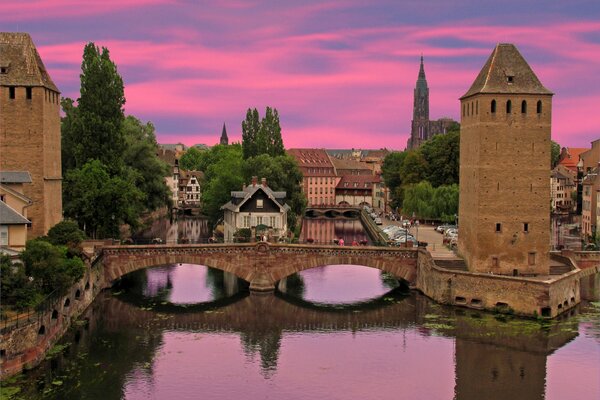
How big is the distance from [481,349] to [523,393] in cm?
700

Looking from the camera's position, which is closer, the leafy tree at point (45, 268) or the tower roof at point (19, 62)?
the leafy tree at point (45, 268)

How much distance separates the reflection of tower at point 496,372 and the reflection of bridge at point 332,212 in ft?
316

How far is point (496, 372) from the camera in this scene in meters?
41.5

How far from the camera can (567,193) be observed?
474 feet

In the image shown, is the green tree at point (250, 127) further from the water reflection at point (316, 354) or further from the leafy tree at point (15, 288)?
the leafy tree at point (15, 288)

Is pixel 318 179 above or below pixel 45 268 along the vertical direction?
above

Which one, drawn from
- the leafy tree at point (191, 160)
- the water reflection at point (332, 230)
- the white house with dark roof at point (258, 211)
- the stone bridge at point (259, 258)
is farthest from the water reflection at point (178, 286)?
the leafy tree at point (191, 160)

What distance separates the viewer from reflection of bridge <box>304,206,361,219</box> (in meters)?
143

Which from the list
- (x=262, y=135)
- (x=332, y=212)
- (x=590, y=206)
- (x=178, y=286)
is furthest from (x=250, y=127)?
(x=178, y=286)

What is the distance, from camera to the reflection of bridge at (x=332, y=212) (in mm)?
143000

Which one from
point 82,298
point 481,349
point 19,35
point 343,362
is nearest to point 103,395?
point 343,362

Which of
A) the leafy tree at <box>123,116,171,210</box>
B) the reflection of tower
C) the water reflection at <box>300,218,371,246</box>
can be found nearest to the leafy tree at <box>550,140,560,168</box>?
the water reflection at <box>300,218,371,246</box>

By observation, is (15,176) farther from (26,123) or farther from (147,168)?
(147,168)

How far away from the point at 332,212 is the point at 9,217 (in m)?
99.3
